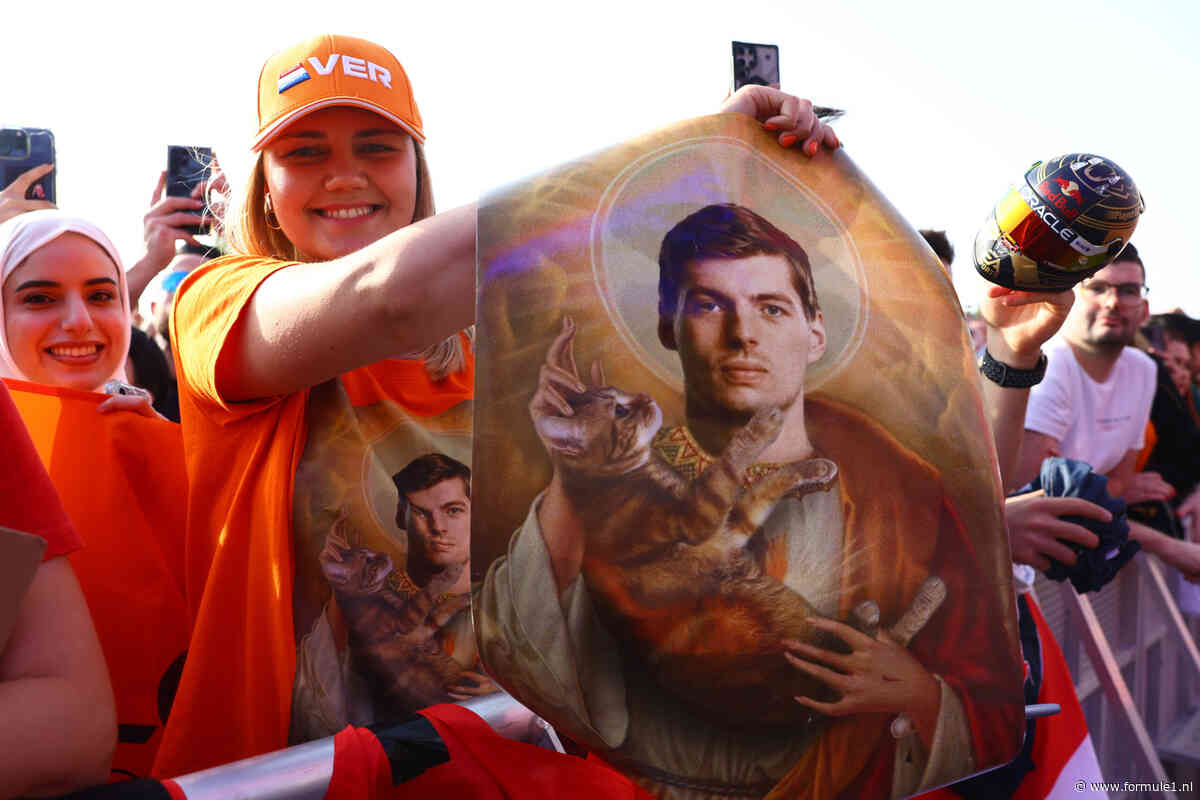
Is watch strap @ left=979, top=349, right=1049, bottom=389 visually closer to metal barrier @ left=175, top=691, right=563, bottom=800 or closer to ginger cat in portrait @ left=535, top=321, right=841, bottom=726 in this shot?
ginger cat in portrait @ left=535, top=321, right=841, bottom=726

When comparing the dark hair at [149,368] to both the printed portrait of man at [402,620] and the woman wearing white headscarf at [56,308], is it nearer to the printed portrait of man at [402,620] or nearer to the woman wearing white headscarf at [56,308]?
the woman wearing white headscarf at [56,308]

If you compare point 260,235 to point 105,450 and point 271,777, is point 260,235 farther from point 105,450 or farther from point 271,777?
point 271,777

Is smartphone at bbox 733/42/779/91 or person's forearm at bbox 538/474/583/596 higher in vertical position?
smartphone at bbox 733/42/779/91

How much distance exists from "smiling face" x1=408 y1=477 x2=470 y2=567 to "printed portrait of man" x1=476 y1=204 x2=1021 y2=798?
531mm

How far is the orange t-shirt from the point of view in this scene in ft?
4.33

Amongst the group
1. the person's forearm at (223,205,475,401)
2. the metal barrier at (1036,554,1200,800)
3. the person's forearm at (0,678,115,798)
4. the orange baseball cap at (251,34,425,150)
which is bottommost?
the metal barrier at (1036,554,1200,800)

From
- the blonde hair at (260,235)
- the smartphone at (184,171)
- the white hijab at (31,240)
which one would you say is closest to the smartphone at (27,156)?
the smartphone at (184,171)

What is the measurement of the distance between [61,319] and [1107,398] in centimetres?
350

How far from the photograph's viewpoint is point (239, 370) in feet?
4.09

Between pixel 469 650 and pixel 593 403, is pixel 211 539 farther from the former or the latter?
pixel 593 403

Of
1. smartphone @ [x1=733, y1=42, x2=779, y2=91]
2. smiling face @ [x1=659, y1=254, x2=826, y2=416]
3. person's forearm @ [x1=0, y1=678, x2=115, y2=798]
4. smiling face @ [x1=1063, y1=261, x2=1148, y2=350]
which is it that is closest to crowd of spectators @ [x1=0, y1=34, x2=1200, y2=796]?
person's forearm @ [x1=0, y1=678, x2=115, y2=798]

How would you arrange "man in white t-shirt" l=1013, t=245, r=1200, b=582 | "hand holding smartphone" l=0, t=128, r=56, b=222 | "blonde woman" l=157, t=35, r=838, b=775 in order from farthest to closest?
"man in white t-shirt" l=1013, t=245, r=1200, b=582 < "hand holding smartphone" l=0, t=128, r=56, b=222 < "blonde woman" l=157, t=35, r=838, b=775

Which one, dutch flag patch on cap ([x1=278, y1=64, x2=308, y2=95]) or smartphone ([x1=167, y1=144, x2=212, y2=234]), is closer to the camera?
dutch flag patch on cap ([x1=278, y1=64, x2=308, y2=95])

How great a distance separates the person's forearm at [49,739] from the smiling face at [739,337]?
2.09 feet
